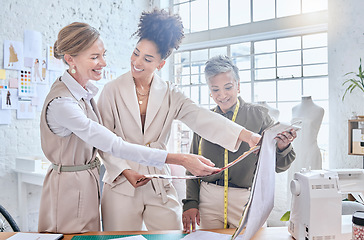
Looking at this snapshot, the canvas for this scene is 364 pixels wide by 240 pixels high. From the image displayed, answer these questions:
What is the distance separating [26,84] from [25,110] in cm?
29

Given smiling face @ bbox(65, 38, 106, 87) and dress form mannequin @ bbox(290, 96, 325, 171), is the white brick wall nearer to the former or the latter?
smiling face @ bbox(65, 38, 106, 87)

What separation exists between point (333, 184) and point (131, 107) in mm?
1037

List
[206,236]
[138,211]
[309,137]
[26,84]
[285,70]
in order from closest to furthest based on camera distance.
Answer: [206,236] → [138,211] → [309,137] → [26,84] → [285,70]

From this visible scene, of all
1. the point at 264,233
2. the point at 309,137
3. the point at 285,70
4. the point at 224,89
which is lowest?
the point at 264,233

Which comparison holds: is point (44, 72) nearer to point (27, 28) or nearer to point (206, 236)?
point (27, 28)

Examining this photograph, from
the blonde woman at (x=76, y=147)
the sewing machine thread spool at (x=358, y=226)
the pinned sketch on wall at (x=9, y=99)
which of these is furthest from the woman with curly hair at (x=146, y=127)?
the pinned sketch on wall at (x=9, y=99)

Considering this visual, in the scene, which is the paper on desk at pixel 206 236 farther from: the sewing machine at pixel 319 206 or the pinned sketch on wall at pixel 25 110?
the pinned sketch on wall at pixel 25 110

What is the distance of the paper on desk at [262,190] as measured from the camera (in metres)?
1.21

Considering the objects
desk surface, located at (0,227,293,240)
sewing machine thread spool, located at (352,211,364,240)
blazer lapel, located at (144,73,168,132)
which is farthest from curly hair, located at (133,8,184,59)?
sewing machine thread spool, located at (352,211,364,240)

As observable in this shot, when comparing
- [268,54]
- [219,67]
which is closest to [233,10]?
[268,54]

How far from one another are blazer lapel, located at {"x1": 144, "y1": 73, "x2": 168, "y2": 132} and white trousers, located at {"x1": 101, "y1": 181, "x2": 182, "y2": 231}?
0.34 meters

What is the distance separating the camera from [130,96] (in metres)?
1.86

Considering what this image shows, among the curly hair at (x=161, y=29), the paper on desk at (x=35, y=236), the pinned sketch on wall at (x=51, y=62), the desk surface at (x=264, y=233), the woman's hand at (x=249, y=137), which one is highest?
the pinned sketch on wall at (x=51, y=62)

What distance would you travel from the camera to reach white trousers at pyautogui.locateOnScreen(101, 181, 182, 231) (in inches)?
69.5
